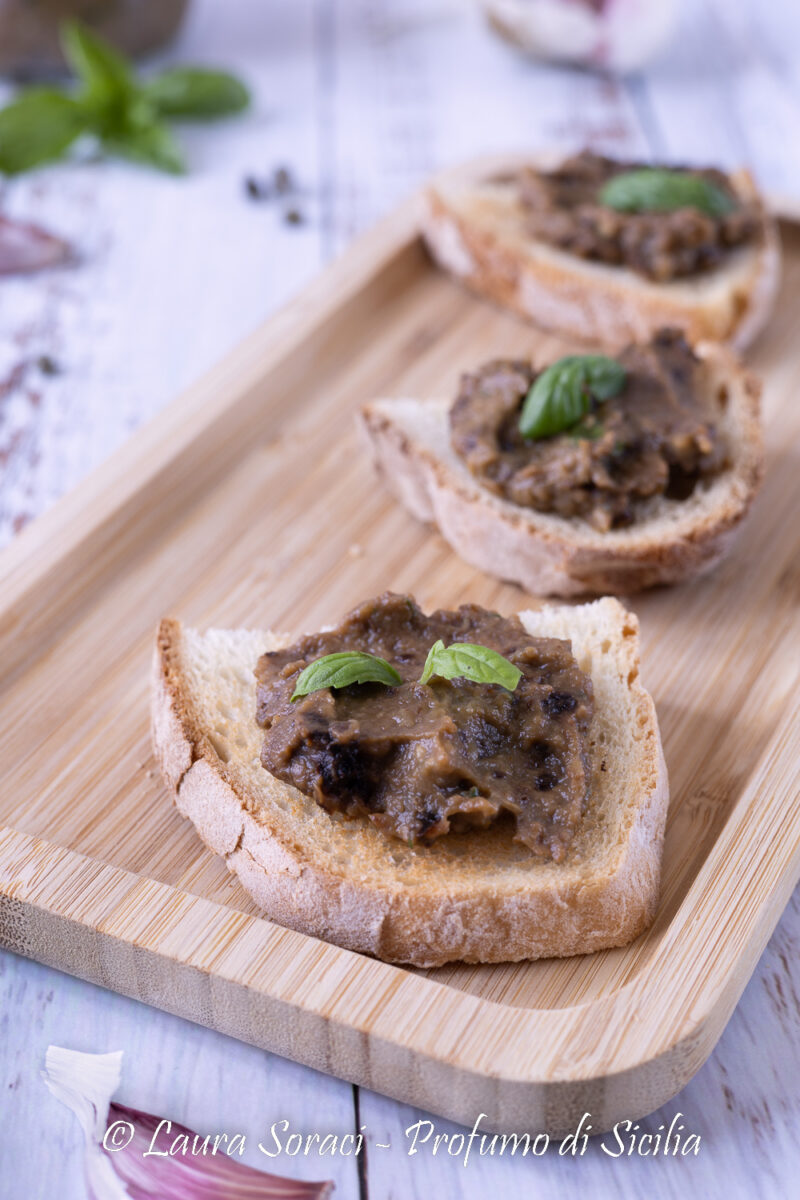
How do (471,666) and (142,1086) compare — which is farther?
(471,666)

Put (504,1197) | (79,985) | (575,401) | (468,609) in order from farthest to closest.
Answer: (575,401)
(468,609)
(79,985)
(504,1197)

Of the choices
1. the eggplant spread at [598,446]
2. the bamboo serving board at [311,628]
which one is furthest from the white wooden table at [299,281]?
the eggplant spread at [598,446]

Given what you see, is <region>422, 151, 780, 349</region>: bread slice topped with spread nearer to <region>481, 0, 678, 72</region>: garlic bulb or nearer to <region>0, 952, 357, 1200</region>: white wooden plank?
<region>481, 0, 678, 72</region>: garlic bulb

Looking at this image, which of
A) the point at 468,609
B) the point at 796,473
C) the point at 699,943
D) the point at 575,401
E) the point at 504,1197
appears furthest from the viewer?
the point at 796,473

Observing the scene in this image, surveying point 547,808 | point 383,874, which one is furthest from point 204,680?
point 547,808

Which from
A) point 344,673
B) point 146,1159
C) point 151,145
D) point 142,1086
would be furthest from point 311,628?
point 151,145

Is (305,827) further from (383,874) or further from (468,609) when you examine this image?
(468,609)

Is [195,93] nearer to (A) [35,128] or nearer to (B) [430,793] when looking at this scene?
(A) [35,128]
